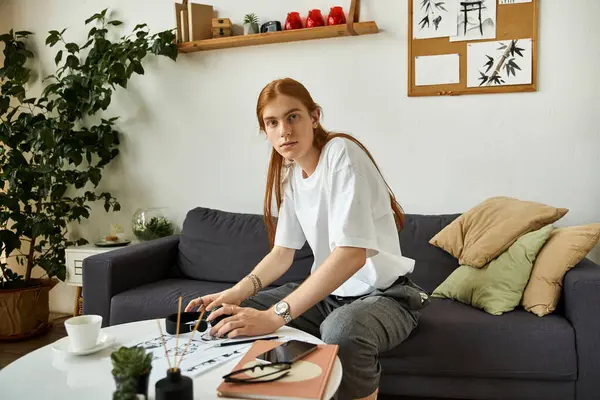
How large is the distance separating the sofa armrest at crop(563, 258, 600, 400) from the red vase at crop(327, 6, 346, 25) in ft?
5.19

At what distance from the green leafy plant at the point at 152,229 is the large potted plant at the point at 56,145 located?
29 cm

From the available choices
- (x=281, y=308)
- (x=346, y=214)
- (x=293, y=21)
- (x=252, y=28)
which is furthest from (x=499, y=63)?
(x=281, y=308)

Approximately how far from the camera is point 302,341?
1.32 metres

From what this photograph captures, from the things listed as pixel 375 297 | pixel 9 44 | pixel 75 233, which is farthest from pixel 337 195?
pixel 9 44

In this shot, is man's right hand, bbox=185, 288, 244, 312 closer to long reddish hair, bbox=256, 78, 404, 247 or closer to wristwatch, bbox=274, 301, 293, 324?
wristwatch, bbox=274, 301, 293, 324

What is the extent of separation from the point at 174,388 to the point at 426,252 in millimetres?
1688

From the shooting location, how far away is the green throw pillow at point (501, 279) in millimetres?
2057

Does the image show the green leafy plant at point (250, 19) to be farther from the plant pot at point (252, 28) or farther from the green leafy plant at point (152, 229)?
the green leafy plant at point (152, 229)

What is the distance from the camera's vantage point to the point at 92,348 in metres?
1.30

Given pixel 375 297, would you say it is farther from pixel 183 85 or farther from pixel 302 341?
pixel 183 85

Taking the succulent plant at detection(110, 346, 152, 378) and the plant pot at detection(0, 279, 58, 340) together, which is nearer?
the succulent plant at detection(110, 346, 152, 378)

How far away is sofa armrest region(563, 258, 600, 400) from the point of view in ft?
6.07

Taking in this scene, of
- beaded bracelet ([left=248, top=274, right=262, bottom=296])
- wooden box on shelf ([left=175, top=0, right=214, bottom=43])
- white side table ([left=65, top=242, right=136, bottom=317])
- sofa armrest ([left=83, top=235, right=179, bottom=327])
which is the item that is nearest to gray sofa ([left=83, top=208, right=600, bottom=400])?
sofa armrest ([left=83, top=235, right=179, bottom=327])

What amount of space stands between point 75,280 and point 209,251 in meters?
0.82
